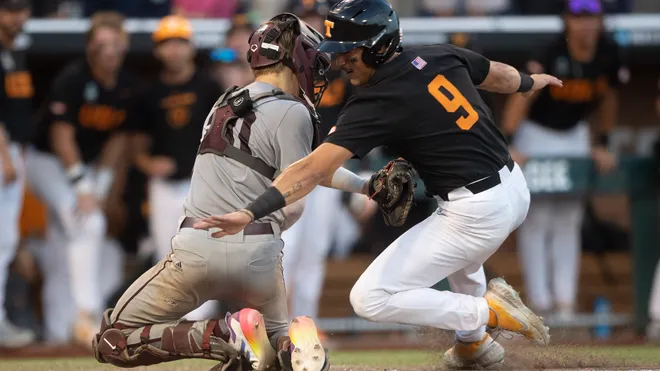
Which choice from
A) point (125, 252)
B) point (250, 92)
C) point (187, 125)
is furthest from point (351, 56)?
point (125, 252)

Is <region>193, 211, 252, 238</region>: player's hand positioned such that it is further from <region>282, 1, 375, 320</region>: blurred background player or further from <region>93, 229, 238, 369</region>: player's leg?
<region>282, 1, 375, 320</region>: blurred background player

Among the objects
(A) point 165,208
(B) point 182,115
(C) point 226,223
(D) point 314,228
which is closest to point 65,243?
(A) point 165,208

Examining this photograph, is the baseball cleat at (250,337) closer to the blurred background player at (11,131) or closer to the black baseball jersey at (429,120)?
the black baseball jersey at (429,120)

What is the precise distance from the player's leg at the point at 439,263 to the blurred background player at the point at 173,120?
130 inches

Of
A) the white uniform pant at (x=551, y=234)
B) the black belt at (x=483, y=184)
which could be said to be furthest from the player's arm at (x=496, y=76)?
the white uniform pant at (x=551, y=234)

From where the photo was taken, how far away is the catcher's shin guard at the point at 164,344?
13.3ft

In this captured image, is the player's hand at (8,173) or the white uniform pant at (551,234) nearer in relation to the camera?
the player's hand at (8,173)

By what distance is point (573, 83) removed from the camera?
24.9ft

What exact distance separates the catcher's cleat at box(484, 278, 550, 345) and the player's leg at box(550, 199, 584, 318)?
9.86 ft

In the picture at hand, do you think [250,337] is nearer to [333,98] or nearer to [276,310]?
[276,310]

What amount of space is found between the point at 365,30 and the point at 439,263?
1.00 metres

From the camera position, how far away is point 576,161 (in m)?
7.75

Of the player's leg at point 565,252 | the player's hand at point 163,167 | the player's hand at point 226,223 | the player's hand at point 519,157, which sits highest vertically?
the player's hand at point 226,223

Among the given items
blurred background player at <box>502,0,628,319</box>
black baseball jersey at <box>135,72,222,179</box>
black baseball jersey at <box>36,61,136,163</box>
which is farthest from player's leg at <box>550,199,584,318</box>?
black baseball jersey at <box>36,61,136,163</box>
